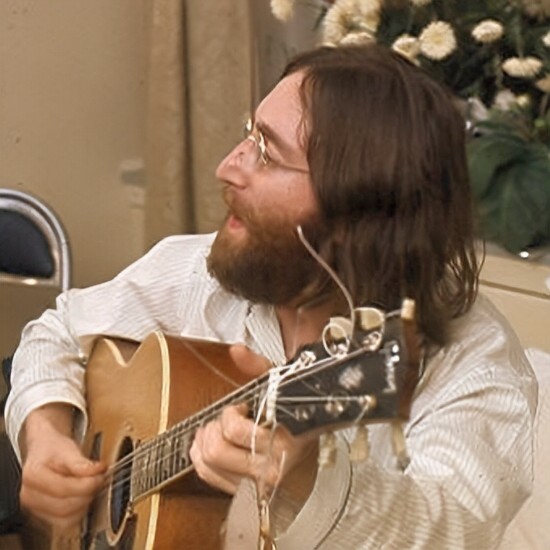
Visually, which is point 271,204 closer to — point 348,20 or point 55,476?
point 55,476

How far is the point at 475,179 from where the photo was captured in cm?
158

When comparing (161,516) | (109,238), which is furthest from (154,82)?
(161,516)

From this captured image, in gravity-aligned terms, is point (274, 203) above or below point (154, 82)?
above

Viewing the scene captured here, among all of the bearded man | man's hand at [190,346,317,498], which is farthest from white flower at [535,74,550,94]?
man's hand at [190,346,317,498]

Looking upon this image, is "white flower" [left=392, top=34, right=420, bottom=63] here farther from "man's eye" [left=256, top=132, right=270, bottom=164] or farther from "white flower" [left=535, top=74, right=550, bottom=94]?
"man's eye" [left=256, top=132, right=270, bottom=164]

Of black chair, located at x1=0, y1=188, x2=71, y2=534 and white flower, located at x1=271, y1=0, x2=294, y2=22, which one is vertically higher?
white flower, located at x1=271, y1=0, x2=294, y2=22

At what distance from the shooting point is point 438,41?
161cm

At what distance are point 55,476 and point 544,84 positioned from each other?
909mm

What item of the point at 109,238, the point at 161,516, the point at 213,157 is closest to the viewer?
the point at 161,516

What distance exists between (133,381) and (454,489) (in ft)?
1.30

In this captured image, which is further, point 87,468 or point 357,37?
point 357,37

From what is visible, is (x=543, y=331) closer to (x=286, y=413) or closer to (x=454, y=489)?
(x=454, y=489)

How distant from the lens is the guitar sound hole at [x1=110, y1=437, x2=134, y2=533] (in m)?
1.07

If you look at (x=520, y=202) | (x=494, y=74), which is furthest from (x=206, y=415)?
(x=494, y=74)
